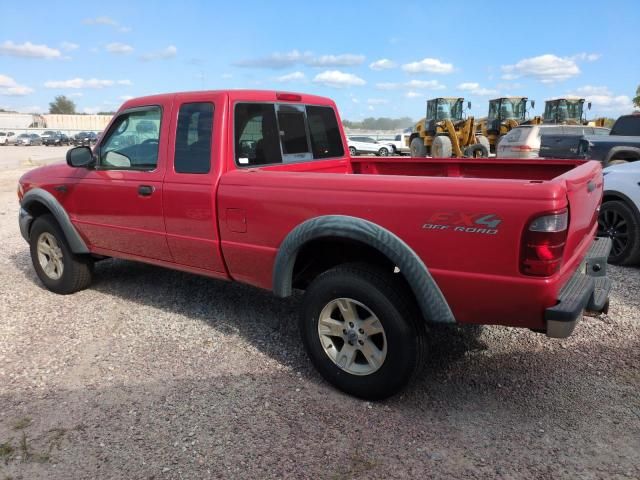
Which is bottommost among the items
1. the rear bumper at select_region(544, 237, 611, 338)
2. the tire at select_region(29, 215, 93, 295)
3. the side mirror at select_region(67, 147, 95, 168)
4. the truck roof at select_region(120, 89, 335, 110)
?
the tire at select_region(29, 215, 93, 295)

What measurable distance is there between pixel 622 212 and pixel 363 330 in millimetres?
3937

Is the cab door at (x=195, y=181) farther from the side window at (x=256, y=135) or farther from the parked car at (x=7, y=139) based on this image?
the parked car at (x=7, y=139)

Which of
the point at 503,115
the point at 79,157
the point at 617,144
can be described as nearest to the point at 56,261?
the point at 79,157

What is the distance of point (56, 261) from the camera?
17.3 feet

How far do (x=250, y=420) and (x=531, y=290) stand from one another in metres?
1.73

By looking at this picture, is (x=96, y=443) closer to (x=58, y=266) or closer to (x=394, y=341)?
(x=394, y=341)

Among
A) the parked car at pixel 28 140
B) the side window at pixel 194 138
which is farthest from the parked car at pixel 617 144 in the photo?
the parked car at pixel 28 140

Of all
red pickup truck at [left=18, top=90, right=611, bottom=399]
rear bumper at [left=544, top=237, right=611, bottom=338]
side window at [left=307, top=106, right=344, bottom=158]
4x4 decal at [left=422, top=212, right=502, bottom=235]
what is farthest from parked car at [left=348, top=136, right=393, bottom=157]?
4x4 decal at [left=422, top=212, right=502, bottom=235]

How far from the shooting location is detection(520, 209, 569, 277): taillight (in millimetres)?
2496

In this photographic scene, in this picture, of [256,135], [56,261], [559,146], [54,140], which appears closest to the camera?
[256,135]

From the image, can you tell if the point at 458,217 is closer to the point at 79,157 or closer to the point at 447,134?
the point at 79,157

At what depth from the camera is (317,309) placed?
10.8 ft

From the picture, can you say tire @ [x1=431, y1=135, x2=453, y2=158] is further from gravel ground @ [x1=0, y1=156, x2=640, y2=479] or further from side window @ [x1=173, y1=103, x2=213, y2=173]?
side window @ [x1=173, y1=103, x2=213, y2=173]

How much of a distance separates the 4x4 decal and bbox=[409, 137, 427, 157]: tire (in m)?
20.6
